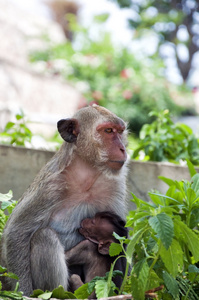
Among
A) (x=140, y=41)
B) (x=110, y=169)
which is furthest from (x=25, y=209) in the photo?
(x=140, y=41)

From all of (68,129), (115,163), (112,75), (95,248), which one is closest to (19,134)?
(68,129)

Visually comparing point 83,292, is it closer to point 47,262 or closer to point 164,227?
point 47,262

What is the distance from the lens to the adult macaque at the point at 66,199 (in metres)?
3.48

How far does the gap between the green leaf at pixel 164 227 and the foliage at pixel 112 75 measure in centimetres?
1284

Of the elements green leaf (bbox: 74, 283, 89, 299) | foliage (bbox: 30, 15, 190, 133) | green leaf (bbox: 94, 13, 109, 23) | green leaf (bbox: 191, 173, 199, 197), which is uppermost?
green leaf (bbox: 191, 173, 199, 197)

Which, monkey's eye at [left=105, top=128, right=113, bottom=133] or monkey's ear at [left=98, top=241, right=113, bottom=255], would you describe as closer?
monkey's ear at [left=98, top=241, right=113, bottom=255]

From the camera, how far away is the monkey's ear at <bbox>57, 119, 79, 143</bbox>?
12.6 feet

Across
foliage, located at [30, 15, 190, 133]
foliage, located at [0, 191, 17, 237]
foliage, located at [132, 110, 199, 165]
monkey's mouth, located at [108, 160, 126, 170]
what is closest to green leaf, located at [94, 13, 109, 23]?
foliage, located at [30, 15, 190, 133]

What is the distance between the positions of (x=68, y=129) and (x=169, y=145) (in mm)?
2481

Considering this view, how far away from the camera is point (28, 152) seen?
5.36m

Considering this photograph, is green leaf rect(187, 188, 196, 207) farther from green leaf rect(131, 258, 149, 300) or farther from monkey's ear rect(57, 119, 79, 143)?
monkey's ear rect(57, 119, 79, 143)

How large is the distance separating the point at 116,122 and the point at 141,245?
1.07m

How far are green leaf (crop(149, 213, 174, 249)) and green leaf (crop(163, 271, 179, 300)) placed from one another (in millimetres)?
478

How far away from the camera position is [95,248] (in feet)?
12.0
